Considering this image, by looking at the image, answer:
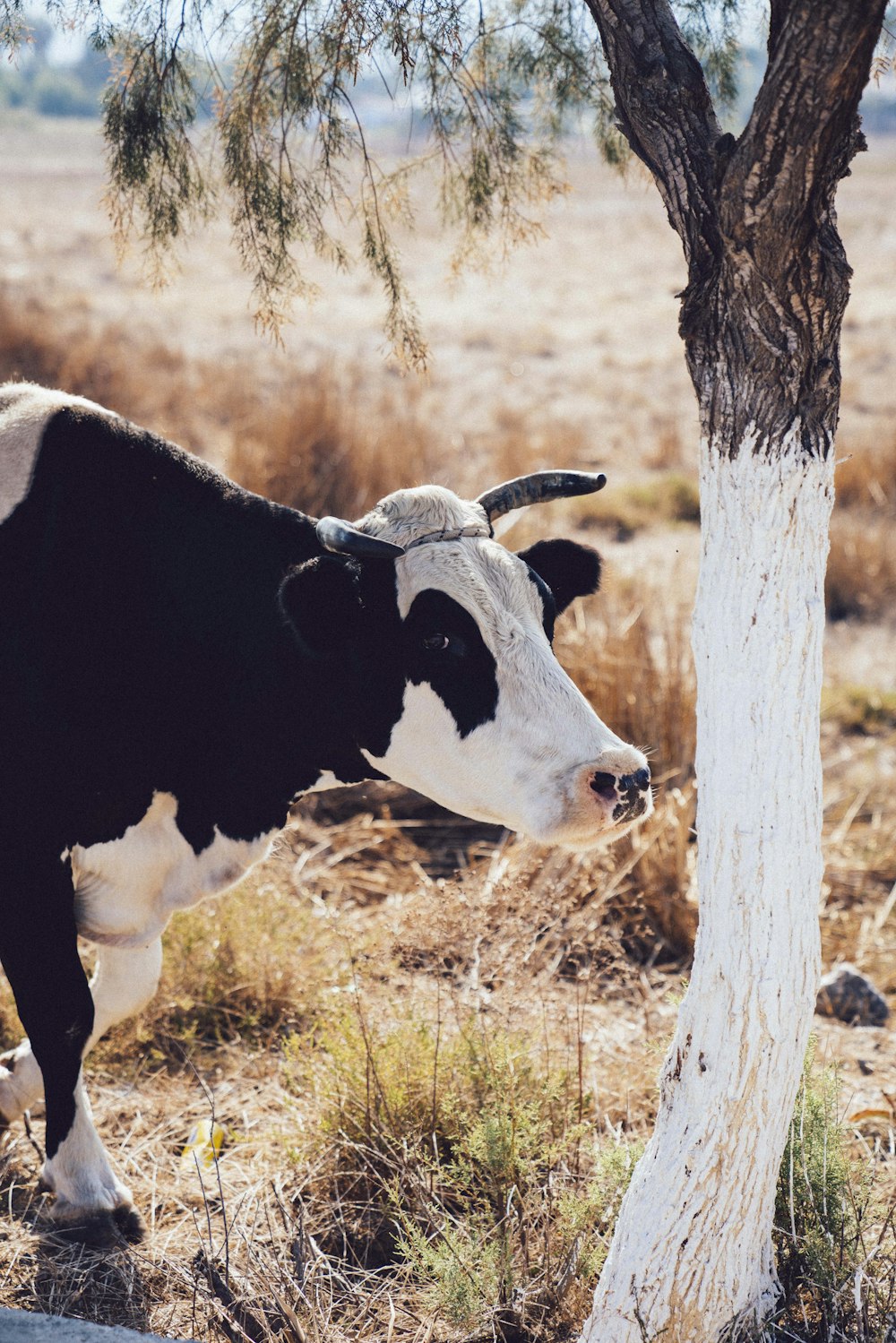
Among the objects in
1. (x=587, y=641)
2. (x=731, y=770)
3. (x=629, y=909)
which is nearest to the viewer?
(x=731, y=770)

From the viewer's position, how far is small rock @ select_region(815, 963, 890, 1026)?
14.6ft

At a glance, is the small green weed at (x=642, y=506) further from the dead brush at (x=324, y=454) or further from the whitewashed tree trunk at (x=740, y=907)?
the whitewashed tree trunk at (x=740, y=907)

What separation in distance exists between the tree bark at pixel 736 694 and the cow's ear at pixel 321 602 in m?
0.96

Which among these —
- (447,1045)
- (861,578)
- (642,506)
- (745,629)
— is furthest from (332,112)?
(642,506)

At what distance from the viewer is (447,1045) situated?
11.6 ft

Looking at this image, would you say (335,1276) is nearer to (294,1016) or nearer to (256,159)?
(294,1016)

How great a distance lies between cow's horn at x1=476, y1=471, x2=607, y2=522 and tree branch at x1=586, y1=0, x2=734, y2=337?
0.98 meters

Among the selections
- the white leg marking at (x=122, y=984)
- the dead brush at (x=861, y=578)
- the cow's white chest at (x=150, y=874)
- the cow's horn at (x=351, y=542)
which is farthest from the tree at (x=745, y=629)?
the dead brush at (x=861, y=578)

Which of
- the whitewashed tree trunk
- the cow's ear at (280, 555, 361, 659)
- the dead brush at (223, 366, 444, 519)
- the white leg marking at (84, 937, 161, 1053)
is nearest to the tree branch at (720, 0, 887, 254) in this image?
the whitewashed tree trunk

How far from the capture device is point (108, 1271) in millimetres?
3051

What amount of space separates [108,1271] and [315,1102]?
70 cm

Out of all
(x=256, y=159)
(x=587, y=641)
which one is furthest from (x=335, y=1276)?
(x=587, y=641)

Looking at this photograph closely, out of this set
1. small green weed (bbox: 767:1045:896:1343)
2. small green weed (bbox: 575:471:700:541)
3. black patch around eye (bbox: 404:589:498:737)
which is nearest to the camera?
small green weed (bbox: 767:1045:896:1343)

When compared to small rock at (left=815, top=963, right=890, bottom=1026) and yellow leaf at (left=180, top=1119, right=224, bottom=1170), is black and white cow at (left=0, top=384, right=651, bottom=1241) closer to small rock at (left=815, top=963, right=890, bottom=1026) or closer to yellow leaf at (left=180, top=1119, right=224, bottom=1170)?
yellow leaf at (left=180, top=1119, right=224, bottom=1170)
